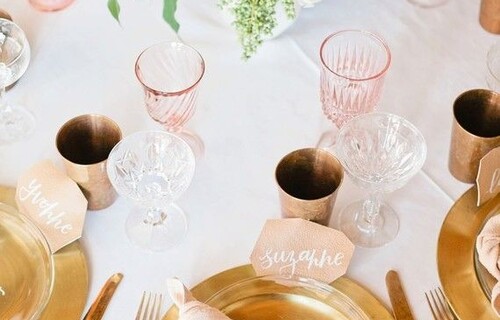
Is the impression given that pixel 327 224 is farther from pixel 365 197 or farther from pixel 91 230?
pixel 91 230

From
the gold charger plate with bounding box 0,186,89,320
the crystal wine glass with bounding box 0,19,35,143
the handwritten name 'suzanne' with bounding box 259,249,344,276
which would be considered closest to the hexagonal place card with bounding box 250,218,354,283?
the handwritten name 'suzanne' with bounding box 259,249,344,276

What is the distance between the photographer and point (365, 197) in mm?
1226

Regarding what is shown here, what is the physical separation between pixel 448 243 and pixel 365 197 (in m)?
0.14

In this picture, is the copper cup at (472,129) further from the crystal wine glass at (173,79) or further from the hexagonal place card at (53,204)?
the hexagonal place card at (53,204)

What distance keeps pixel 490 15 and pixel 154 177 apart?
64 centimetres

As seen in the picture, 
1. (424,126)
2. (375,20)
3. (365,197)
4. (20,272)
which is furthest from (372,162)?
(20,272)

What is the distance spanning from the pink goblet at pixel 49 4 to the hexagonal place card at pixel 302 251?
60 centimetres

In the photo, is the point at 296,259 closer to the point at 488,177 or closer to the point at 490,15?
the point at 488,177

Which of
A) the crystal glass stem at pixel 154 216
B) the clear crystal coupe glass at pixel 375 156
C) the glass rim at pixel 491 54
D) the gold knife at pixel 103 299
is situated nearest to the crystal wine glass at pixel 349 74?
the clear crystal coupe glass at pixel 375 156

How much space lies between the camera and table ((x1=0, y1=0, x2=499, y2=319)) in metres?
1.16

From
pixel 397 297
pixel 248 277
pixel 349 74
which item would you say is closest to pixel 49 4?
pixel 349 74

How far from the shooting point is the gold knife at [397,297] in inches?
42.8

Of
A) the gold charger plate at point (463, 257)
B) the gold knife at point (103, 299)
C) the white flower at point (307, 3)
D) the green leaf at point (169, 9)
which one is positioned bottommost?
the gold charger plate at point (463, 257)

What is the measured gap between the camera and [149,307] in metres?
1.11
